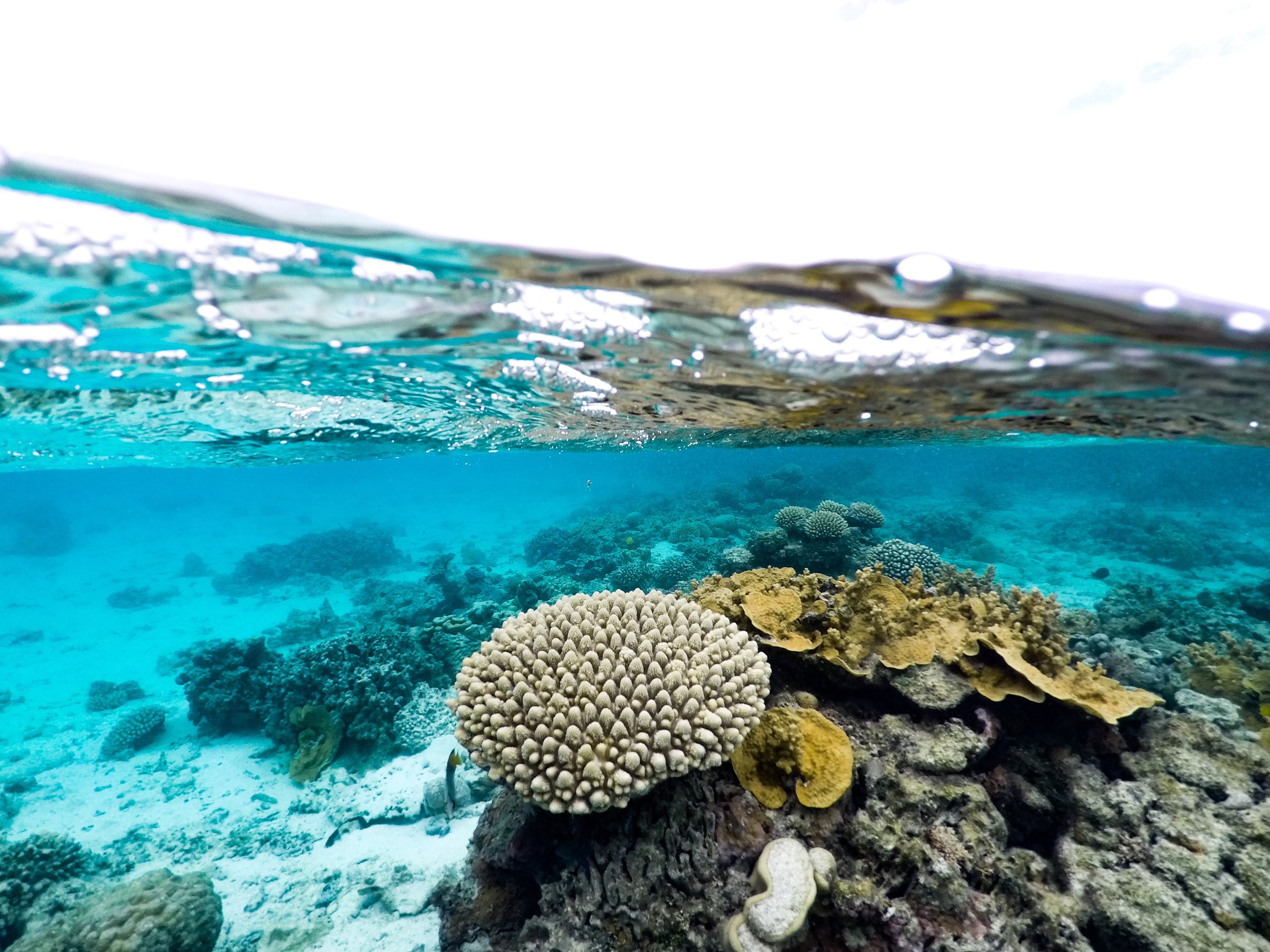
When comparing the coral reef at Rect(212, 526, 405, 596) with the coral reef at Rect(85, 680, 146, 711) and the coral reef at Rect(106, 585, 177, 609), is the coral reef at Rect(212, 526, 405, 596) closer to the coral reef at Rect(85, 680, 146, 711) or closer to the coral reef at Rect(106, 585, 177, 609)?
the coral reef at Rect(106, 585, 177, 609)

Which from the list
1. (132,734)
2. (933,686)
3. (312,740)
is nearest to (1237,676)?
(933,686)

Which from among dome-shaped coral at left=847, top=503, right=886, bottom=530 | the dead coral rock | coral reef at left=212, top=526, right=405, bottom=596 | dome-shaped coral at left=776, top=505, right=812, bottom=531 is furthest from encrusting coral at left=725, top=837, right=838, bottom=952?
coral reef at left=212, top=526, right=405, bottom=596

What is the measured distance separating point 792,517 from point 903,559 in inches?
94.9

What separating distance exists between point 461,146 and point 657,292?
89.6 inches

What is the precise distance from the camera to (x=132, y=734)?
34.8 feet

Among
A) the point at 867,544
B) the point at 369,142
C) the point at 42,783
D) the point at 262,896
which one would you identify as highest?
the point at 369,142

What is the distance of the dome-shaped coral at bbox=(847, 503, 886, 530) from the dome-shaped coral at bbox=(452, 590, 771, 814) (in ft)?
32.5

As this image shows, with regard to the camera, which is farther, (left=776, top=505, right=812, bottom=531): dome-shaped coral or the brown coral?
(left=776, top=505, right=812, bottom=531): dome-shaped coral

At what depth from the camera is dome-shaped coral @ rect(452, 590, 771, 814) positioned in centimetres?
340

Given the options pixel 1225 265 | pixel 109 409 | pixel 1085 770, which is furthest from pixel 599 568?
pixel 1225 265

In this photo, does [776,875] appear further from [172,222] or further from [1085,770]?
[172,222]

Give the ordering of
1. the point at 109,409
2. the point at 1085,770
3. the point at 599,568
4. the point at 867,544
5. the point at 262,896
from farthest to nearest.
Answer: the point at 599,568 < the point at 867,544 < the point at 109,409 < the point at 262,896 < the point at 1085,770

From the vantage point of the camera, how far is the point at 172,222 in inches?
162

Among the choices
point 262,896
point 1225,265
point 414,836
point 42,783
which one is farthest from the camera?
point 42,783
